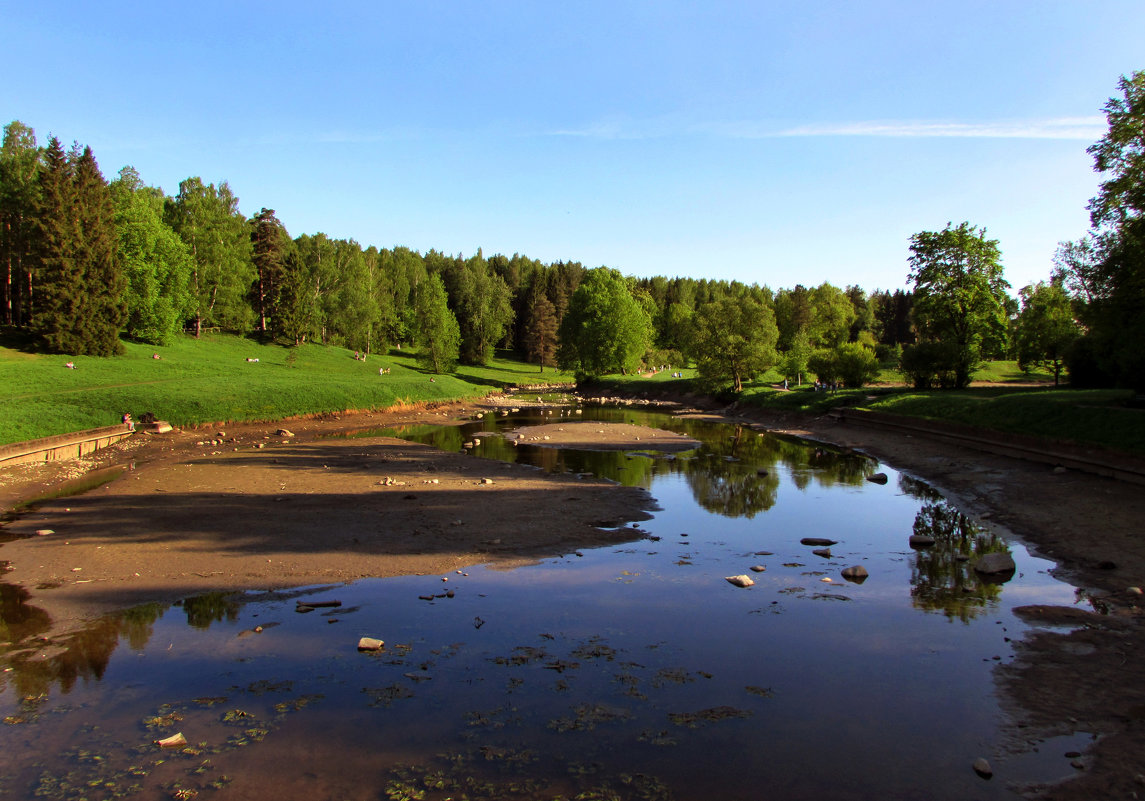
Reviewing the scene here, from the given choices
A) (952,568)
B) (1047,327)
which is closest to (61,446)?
(952,568)

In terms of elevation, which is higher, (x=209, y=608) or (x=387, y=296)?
(x=387, y=296)

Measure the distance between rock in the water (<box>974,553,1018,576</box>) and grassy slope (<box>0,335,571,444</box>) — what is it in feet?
110

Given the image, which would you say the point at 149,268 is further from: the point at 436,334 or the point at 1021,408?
the point at 1021,408

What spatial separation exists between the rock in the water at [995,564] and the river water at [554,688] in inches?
11.9

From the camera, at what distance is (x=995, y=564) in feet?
42.9

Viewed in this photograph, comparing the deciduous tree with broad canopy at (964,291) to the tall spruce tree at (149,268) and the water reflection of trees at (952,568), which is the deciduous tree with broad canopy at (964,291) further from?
the tall spruce tree at (149,268)

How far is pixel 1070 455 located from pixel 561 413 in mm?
39007

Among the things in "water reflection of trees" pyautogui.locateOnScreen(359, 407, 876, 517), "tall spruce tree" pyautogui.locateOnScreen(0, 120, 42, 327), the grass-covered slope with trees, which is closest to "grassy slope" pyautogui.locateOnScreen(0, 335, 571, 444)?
the grass-covered slope with trees

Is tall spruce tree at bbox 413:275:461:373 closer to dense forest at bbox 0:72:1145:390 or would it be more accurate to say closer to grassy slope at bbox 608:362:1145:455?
dense forest at bbox 0:72:1145:390

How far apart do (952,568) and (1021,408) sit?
19767 mm

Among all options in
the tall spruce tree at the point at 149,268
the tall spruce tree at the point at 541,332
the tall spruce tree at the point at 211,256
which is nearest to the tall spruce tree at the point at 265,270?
the tall spruce tree at the point at 211,256

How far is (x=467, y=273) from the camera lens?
119688mm

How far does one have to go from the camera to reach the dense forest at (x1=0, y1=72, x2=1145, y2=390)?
81.2 feet

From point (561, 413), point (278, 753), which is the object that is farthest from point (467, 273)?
point (278, 753)
